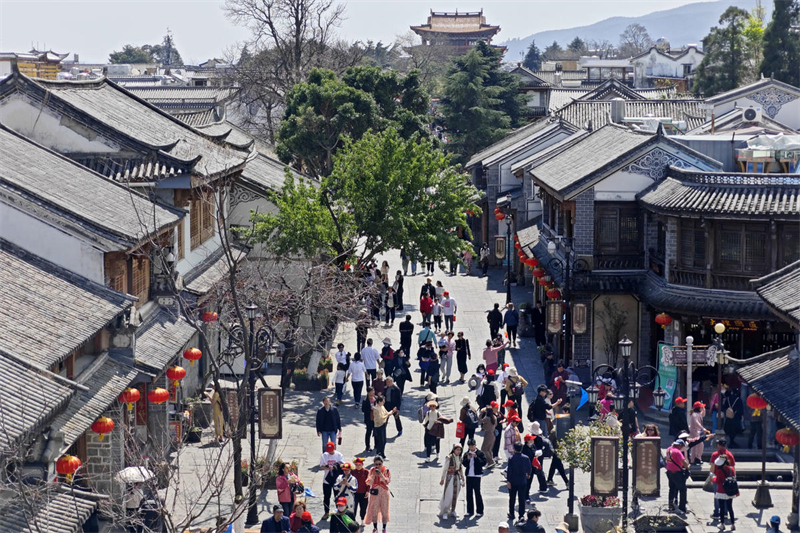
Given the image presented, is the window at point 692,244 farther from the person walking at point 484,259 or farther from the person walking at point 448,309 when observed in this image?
the person walking at point 484,259

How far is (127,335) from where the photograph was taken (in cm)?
2248

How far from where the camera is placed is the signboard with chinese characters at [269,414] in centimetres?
2370

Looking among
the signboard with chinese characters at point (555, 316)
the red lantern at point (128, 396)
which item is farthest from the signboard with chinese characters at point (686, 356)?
the red lantern at point (128, 396)

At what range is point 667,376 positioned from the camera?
98.0 feet

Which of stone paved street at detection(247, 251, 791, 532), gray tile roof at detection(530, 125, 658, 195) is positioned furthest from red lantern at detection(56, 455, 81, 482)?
gray tile roof at detection(530, 125, 658, 195)

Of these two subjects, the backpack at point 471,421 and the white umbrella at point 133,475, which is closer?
the white umbrella at point 133,475

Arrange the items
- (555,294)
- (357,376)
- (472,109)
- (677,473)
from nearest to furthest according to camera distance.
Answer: (677,473), (357,376), (555,294), (472,109)

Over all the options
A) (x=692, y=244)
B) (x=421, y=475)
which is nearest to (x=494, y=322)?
(x=692, y=244)

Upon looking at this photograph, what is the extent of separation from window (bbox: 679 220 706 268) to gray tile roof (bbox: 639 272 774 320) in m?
0.73

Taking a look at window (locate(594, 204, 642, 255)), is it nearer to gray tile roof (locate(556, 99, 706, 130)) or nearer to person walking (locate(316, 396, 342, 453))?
person walking (locate(316, 396, 342, 453))

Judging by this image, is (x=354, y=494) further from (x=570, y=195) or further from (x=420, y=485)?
(x=570, y=195)

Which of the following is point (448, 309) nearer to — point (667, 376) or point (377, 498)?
point (667, 376)

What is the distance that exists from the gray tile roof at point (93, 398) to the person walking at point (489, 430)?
24.9 ft

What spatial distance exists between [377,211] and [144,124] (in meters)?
7.19
